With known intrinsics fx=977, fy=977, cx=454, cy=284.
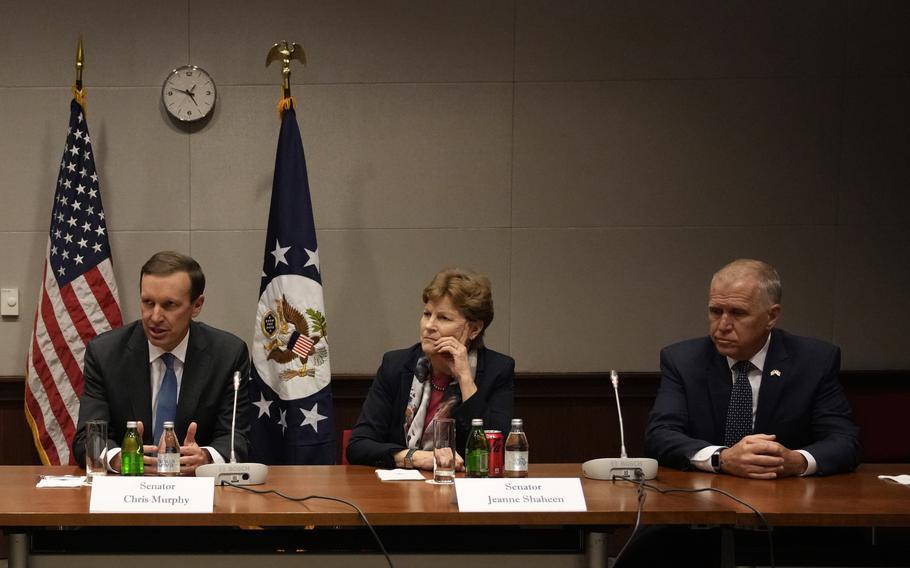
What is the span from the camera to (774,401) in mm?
3256

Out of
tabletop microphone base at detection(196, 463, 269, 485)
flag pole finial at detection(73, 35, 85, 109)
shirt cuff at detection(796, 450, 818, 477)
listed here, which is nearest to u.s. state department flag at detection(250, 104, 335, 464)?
flag pole finial at detection(73, 35, 85, 109)

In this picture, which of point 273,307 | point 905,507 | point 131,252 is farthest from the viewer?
point 131,252

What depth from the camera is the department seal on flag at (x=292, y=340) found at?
4574 millimetres

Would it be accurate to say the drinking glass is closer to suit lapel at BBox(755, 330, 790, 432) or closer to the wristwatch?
the wristwatch

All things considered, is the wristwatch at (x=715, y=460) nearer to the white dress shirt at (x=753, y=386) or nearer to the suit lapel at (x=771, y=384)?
the white dress shirt at (x=753, y=386)

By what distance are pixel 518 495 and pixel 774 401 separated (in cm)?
117

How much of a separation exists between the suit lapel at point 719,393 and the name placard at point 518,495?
0.91 metres

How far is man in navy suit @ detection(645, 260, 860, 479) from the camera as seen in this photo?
3252mm

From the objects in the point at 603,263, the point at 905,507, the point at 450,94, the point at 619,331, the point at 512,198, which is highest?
the point at 450,94

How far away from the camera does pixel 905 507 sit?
8.37 feet

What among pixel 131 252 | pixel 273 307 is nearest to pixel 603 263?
pixel 273 307

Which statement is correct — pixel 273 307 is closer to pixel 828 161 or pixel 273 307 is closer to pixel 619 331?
pixel 619 331

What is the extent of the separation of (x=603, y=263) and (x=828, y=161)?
1295 millimetres

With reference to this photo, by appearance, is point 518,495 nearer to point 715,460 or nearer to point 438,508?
point 438,508
